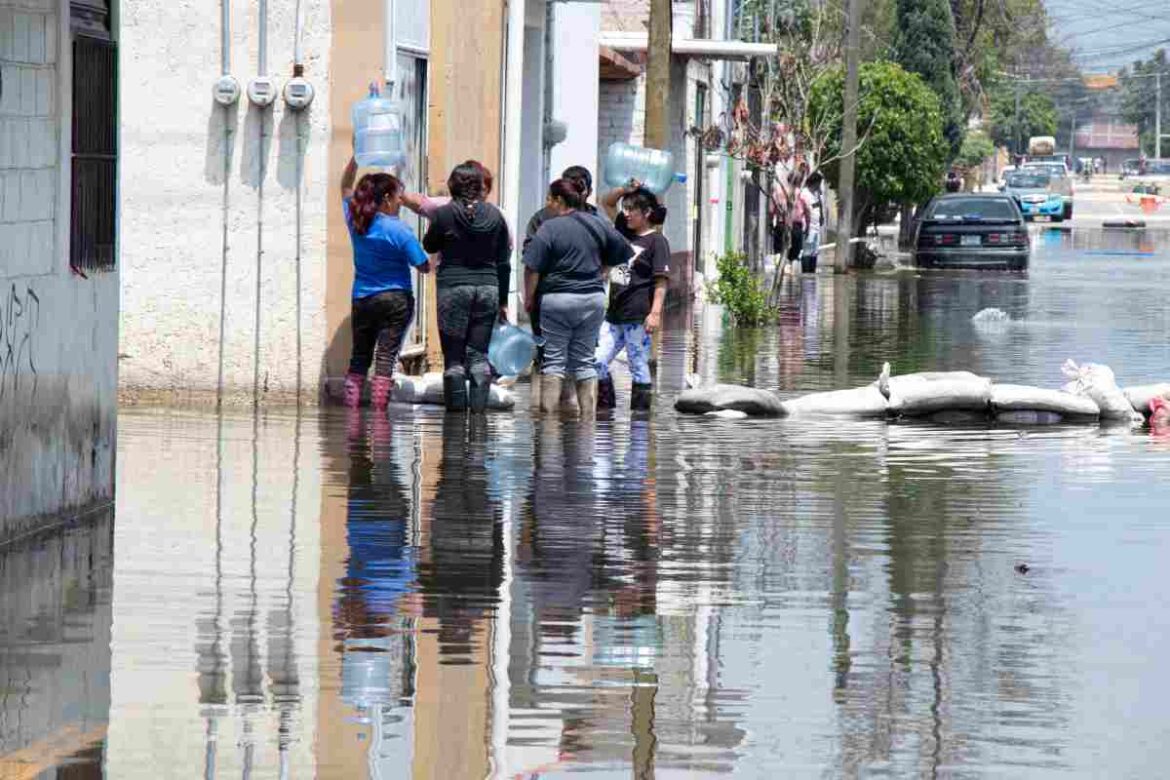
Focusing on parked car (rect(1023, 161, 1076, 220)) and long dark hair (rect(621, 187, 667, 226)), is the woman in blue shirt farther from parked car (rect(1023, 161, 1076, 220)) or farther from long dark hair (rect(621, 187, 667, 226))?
parked car (rect(1023, 161, 1076, 220))

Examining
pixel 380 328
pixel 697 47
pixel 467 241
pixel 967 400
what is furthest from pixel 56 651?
pixel 697 47

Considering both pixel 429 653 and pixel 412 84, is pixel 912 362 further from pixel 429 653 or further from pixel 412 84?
pixel 429 653

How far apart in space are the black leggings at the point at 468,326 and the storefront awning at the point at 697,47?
1657cm

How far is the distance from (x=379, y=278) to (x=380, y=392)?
2.62 feet

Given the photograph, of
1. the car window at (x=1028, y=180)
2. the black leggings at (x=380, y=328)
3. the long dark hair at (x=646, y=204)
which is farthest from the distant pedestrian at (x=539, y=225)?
the car window at (x=1028, y=180)

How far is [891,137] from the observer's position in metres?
48.7

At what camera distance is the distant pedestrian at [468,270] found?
1577 centimetres

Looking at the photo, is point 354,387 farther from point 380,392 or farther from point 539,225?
point 539,225

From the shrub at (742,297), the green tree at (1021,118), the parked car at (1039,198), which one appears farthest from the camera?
the green tree at (1021,118)

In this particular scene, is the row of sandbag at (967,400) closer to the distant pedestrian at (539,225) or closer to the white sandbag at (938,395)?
the white sandbag at (938,395)

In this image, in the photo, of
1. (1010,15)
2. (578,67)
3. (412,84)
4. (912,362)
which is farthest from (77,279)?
(1010,15)

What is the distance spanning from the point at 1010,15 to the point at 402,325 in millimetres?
60237

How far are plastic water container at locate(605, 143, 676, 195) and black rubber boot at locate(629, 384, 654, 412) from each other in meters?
3.62

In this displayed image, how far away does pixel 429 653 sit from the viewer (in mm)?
8172
